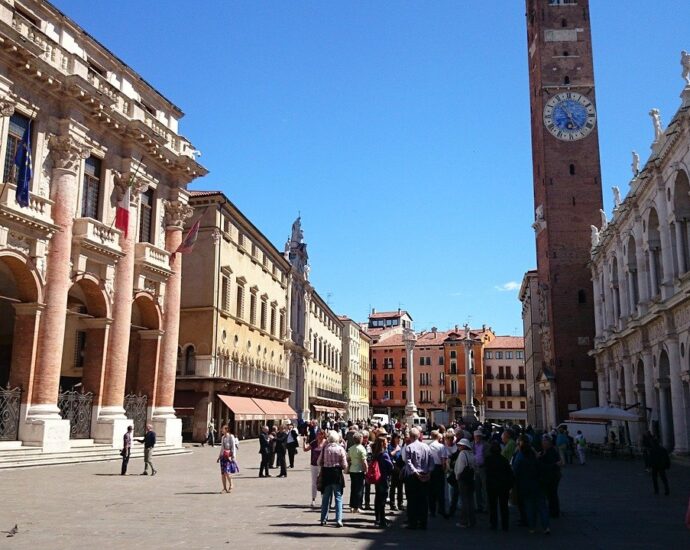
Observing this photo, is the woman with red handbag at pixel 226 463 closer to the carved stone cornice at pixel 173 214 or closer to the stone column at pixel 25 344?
the stone column at pixel 25 344

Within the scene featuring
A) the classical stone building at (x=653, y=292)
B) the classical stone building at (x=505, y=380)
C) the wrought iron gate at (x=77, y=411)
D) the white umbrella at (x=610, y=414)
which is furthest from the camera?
the classical stone building at (x=505, y=380)

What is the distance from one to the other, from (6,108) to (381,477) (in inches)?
626

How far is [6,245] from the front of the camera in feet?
66.6

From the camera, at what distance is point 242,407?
3819 centimetres

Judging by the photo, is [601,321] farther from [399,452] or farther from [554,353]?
[399,452]

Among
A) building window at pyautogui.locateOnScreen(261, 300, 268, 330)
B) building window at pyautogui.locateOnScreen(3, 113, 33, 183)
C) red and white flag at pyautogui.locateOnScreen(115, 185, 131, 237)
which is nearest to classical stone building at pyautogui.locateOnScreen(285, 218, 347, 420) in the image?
building window at pyautogui.locateOnScreen(261, 300, 268, 330)

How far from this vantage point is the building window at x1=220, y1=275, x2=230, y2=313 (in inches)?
1538

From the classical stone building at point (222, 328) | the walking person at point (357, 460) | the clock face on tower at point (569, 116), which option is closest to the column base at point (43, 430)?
the walking person at point (357, 460)

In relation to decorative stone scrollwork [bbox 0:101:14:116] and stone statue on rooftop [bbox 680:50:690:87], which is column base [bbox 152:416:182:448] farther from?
stone statue on rooftop [bbox 680:50:690:87]

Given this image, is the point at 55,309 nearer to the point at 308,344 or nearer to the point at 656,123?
the point at 656,123

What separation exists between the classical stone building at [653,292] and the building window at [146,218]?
67.9ft

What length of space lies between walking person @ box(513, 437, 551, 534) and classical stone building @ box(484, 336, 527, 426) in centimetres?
9785

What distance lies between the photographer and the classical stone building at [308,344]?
56.9m

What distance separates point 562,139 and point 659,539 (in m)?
46.5
